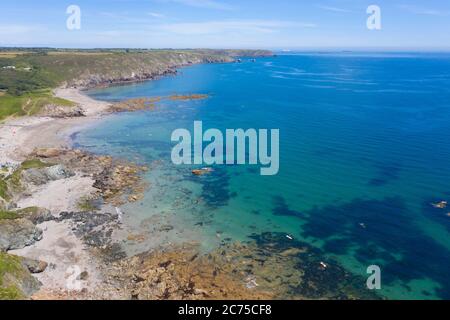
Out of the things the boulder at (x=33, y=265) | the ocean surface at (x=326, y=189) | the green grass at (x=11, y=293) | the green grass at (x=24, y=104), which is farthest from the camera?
the green grass at (x=24, y=104)

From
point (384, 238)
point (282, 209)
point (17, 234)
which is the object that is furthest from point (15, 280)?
point (384, 238)

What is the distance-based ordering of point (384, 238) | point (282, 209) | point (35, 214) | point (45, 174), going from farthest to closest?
point (45, 174)
point (282, 209)
point (35, 214)
point (384, 238)

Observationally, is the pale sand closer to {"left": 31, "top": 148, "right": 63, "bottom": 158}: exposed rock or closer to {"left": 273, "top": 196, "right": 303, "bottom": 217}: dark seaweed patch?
{"left": 31, "top": 148, "right": 63, "bottom": 158}: exposed rock

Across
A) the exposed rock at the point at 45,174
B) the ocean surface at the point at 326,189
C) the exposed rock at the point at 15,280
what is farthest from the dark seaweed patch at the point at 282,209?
the exposed rock at the point at 45,174

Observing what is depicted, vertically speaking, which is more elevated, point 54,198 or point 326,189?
point 326,189

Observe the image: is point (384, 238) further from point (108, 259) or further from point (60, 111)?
point (60, 111)

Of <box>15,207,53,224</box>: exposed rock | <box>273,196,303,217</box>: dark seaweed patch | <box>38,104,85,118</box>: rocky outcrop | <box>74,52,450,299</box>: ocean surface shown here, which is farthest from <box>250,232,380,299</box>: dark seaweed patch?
<box>38,104,85,118</box>: rocky outcrop

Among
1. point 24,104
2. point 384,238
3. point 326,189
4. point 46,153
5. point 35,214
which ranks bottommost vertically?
point 384,238

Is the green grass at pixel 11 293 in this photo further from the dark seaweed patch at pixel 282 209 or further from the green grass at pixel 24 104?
the green grass at pixel 24 104
